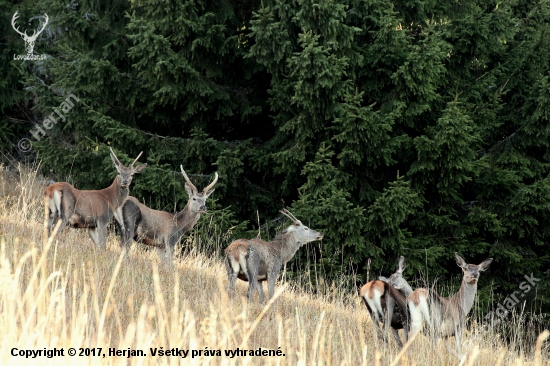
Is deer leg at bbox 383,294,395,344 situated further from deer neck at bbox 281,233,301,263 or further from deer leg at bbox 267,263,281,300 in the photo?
deer neck at bbox 281,233,301,263

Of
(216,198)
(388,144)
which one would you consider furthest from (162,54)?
(388,144)

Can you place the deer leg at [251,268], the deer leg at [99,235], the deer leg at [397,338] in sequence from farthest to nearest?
the deer leg at [99,235] → the deer leg at [251,268] → the deer leg at [397,338]

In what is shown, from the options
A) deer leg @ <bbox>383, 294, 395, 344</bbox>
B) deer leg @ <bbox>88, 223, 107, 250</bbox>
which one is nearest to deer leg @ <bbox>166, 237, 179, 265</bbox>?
deer leg @ <bbox>88, 223, 107, 250</bbox>

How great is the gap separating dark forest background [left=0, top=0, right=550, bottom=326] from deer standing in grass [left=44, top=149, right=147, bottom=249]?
1945 millimetres

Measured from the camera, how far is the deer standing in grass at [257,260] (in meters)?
8.30

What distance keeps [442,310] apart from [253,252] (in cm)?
214

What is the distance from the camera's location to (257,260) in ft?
27.9

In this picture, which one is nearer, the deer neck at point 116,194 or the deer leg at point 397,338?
the deer leg at point 397,338

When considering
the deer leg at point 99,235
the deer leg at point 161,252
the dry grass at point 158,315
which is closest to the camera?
the dry grass at point 158,315

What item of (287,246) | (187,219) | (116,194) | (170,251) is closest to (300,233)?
(287,246)

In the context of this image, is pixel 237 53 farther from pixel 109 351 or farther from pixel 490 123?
pixel 109 351

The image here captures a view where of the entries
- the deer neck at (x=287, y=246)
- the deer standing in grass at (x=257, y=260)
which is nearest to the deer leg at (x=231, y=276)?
the deer standing in grass at (x=257, y=260)

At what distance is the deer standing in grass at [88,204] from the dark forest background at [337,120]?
6.38 feet

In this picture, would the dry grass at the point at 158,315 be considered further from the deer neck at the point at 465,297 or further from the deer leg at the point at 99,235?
the deer neck at the point at 465,297
